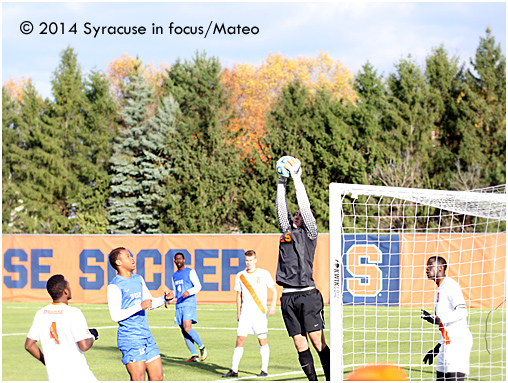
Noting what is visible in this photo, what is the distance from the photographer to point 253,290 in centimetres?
1052

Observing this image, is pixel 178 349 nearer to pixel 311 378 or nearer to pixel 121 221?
pixel 311 378

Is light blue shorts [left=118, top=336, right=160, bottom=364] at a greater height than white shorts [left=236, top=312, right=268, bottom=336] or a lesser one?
greater

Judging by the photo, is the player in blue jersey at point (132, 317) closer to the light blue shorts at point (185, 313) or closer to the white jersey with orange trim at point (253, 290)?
the white jersey with orange trim at point (253, 290)

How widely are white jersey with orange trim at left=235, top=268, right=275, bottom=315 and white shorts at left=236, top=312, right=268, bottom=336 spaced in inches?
2.7

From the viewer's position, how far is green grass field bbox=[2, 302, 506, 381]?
32.8 ft

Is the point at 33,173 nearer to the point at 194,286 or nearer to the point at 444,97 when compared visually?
the point at 444,97

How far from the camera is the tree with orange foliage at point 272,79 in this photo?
52.1m

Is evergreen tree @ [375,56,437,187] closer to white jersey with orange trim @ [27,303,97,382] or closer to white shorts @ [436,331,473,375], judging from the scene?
white shorts @ [436,331,473,375]

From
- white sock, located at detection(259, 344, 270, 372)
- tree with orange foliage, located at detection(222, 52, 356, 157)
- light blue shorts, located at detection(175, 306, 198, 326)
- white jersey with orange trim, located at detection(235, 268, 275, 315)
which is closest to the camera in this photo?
white sock, located at detection(259, 344, 270, 372)

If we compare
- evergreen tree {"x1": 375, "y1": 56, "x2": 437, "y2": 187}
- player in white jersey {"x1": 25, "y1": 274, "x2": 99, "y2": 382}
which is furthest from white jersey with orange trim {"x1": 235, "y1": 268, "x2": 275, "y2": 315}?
evergreen tree {"x1": 375, "y1": 56, "x2": 437, "y2": 187}

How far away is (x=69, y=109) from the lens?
45625 mm

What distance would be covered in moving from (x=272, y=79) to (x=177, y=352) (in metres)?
43.3

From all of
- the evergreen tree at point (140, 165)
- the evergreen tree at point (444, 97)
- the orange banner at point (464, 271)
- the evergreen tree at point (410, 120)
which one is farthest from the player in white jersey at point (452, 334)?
the evergreen tree at point (444, 97)

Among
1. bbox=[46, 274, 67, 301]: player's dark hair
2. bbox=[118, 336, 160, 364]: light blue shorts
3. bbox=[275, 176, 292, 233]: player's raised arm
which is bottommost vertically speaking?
bbox=[118, 336, 160, 364]: light blue shorts
